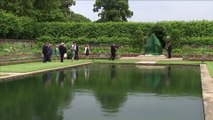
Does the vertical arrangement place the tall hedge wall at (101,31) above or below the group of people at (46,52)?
above

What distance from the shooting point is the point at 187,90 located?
14375mm

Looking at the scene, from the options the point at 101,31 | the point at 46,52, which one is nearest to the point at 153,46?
the point at 101,31

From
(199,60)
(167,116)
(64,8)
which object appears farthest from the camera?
(64,8)

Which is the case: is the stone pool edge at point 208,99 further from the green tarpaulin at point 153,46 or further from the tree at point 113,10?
the tree at point 113,10

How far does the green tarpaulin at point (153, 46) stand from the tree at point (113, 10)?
28.5 m

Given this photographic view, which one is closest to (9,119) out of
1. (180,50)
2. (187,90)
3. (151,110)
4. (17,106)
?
(17,106)

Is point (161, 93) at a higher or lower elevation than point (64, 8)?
lower

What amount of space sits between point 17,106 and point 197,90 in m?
6.42

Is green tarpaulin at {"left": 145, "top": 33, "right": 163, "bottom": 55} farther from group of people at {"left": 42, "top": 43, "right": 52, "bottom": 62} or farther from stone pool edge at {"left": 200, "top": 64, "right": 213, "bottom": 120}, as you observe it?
stone pool edge at {"left": 200, "top": 64, "right": 213, "bottom": 120}

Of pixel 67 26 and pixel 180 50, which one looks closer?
pixel 180 50

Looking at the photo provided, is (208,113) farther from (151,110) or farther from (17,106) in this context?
(17,106)

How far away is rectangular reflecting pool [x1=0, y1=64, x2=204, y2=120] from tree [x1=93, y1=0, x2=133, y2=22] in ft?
172

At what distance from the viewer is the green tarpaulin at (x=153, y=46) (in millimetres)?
39625

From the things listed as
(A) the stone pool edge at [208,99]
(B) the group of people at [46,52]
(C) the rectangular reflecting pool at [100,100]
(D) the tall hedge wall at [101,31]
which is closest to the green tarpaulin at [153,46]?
(D) the tall hedge wall at [101,31]
